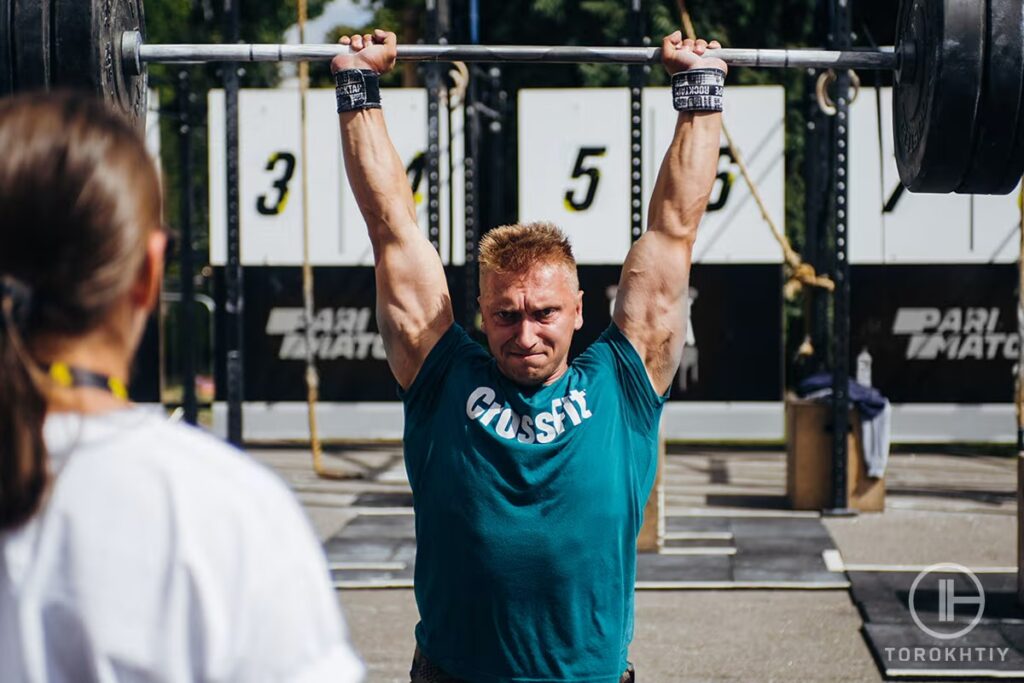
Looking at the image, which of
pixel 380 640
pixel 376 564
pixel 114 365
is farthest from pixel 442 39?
pixel 114 365

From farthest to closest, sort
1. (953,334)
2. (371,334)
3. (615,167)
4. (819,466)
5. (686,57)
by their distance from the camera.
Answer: (371,334), (953,334), (615,167), (819,466), (686,57)

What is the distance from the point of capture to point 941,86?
2832 mm

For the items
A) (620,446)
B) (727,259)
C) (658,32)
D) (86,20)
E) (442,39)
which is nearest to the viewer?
(620,446)

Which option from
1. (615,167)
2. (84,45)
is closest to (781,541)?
(615,167)

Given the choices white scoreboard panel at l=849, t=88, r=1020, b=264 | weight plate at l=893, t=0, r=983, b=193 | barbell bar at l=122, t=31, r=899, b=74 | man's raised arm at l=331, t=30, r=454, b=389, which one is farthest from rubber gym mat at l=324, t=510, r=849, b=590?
white scoreboard panel at l=849, t=88, r=1020, b=264

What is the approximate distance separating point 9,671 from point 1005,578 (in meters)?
5.60

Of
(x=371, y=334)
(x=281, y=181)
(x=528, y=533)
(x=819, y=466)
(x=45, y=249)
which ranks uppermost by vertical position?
(x=281, y=181)

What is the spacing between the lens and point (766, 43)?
44.3 ft

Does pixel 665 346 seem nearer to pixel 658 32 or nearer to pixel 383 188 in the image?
pixel 383 188

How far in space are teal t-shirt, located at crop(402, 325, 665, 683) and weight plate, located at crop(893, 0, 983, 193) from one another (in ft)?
3.70

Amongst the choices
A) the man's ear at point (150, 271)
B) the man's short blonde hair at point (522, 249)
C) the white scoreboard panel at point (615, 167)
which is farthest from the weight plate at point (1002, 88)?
the white scoreboard panel at point (615, 167)

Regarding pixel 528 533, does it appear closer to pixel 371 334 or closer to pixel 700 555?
pixel 700 555

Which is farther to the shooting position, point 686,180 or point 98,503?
point 686,180

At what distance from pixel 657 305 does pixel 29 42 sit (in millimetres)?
1461
